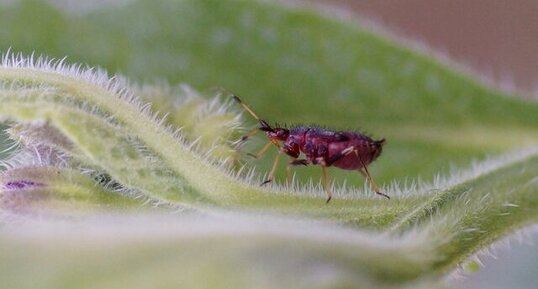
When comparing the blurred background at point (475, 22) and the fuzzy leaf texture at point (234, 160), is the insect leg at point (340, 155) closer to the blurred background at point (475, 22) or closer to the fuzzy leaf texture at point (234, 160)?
the fuzzy leaf texture at point (234, 160)

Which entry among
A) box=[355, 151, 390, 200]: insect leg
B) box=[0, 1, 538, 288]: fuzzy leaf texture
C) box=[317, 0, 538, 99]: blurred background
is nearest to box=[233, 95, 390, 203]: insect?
box=[355, 151, 390, 200]: insect leg

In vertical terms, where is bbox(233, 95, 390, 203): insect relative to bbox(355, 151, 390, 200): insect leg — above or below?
above

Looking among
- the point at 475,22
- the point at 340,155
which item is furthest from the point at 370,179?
the point at 475,22

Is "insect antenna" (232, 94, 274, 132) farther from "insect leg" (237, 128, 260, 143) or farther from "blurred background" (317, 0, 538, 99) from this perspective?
"blurred background" (317, 0, 538, 99)

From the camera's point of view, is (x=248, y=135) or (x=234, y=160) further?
(x=248, y=135)

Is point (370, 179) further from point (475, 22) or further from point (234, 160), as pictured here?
point (475, 22)

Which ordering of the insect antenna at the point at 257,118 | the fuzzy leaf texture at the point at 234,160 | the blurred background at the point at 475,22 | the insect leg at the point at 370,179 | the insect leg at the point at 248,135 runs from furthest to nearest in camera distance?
the blurred background at the point at 475,22
the insect antenna at the point at 257,118
the insect leg at the point at 248,135
the insect leg at the point at 370,179
the fuzzy leaf texture at the point at 234,160

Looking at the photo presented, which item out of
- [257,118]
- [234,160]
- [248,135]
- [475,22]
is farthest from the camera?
[475,22]

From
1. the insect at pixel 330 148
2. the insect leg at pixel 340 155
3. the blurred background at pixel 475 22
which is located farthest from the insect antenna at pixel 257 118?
the blurred background at pixel 475 22

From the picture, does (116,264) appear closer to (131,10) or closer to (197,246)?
(197,246)
